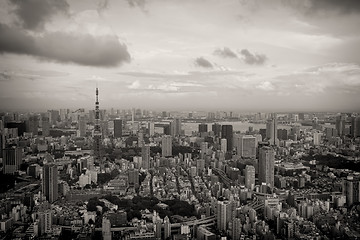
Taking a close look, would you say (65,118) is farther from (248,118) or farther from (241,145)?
(241,145)

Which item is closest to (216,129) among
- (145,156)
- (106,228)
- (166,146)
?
(166,146)

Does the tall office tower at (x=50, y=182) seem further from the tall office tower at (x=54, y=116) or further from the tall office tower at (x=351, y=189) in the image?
the tall office tower at (x=351, y=189)

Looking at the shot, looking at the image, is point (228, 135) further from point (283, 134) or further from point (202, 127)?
point (283, 134)

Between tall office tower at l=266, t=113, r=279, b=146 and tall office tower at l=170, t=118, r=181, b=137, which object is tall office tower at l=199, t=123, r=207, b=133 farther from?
tall office tower at l=266, t=113, r=279, b=146

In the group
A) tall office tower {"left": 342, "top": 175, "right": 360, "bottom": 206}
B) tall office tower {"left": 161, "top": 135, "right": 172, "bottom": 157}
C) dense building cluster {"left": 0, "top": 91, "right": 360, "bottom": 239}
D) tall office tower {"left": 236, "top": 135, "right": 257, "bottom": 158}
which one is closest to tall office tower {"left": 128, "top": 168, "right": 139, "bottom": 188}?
dense building cluster {"left": 0, "top": 91, "right": 360, "bottom": 239}

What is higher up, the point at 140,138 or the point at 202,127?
the point at 202,127

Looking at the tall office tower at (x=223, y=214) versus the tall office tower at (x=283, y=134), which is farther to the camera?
the tall office tower at (x=283, y=134)

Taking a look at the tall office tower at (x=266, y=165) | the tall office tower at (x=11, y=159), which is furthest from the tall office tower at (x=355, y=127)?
the tall office tower at (x=11, y=159)
